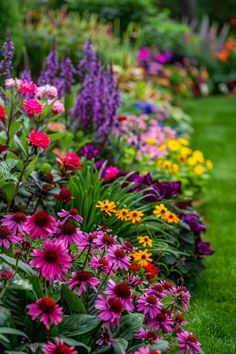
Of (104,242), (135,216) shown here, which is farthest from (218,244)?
(104,242)

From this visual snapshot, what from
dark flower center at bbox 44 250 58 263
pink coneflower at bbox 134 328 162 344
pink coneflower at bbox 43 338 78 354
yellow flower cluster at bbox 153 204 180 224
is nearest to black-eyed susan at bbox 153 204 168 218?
yellow flower cluster at bbox 153 204 180 224

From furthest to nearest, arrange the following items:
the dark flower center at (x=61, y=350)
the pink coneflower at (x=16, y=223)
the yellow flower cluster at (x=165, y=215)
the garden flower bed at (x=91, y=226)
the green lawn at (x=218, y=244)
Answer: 1. the yellow flower cluster at (x=165, y=215)
2. the green lawn at (x=218, y=244)
3. the pink coneflower at (x=16, y=223)
4. the garden flower bed at (x=91, y=226)
5. the dark flower center at (x=61, y=350)

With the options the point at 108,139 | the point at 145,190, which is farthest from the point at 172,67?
the point at 145,190

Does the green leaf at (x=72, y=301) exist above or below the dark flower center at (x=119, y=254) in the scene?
below

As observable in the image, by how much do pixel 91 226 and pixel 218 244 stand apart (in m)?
1.34

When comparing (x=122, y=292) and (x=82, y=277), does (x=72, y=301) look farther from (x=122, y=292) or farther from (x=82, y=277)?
(x=122, y=292)

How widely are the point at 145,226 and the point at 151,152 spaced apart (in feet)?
5.59

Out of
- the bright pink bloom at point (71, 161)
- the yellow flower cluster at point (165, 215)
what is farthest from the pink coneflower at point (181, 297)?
the bright pink bloom at point (71, 161)

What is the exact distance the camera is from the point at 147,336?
6.96 ft

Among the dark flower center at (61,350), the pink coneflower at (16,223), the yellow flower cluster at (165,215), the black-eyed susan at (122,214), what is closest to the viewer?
the dark flower center at (61,350)

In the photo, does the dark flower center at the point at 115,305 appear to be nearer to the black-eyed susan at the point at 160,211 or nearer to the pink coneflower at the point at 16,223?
the pink coneflower at the point at 16,223

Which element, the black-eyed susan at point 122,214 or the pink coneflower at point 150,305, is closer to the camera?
the pink coneflower at point 150,305

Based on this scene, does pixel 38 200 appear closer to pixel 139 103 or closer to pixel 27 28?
pixel 139 103

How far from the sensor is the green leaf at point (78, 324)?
2.03 metres
